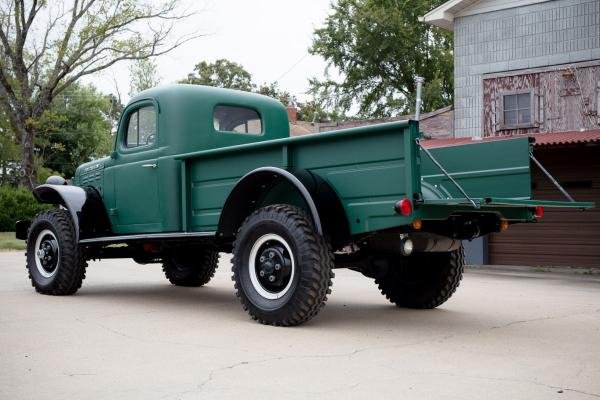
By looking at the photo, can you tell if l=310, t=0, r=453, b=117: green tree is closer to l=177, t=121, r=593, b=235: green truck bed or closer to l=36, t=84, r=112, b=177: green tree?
l=36, t=84, r=112, b=177: green tree

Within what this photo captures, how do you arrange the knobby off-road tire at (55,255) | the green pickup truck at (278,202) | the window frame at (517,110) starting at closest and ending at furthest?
the green pickup truck at (278,202), the knobby off-road tire at (55,255), the window frame at (517,110)

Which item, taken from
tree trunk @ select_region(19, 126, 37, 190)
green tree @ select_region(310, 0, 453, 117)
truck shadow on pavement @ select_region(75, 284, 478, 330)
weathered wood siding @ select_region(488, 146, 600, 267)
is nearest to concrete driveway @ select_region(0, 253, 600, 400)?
truck shadow on pavement @ select_region(75, 284, 478, 330)

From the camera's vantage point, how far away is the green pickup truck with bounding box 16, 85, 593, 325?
593cm

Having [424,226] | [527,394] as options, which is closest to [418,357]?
[527,394]

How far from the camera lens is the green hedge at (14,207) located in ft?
93.7

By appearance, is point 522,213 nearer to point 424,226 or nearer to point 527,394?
point 424,226

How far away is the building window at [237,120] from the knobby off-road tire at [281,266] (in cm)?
211

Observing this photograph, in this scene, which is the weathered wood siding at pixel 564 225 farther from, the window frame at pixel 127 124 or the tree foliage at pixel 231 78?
the tree foliage at pixel 231 78

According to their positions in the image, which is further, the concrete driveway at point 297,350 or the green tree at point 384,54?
the green tree at point 384,54

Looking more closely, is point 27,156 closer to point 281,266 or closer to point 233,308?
point 233,308

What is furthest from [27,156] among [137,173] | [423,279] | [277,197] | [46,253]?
[423,279]

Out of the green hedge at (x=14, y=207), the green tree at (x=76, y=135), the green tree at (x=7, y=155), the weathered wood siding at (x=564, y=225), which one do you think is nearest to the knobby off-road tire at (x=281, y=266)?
the weathered wood siding at (x=564, y=225)

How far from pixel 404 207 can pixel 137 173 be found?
385 centimetres

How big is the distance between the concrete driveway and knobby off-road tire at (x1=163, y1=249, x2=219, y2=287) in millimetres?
1094
